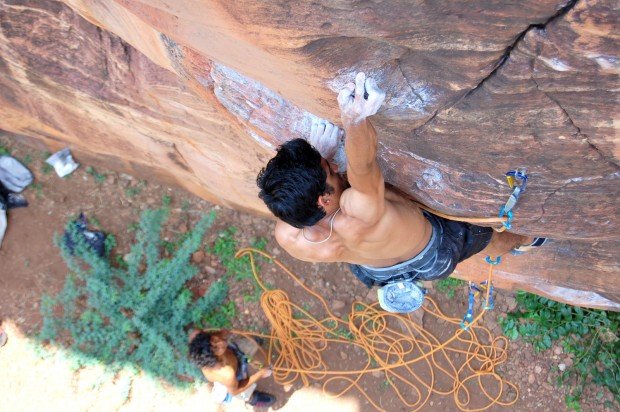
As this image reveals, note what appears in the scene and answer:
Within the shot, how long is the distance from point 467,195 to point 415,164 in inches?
11.2

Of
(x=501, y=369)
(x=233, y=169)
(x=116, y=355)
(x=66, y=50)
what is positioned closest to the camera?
(x=66, y=50)

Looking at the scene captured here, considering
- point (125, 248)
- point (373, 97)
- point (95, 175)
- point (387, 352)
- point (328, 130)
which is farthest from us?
point (95, 175)

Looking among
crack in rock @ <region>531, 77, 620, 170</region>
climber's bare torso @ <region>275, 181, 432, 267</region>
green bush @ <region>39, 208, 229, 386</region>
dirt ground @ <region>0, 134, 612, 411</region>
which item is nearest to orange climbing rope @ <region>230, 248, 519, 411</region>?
dirt ground @ <region>0, 134, 612, 411</region>

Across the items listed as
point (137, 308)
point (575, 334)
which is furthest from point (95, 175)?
point (575, 334)

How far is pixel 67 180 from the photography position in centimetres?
564

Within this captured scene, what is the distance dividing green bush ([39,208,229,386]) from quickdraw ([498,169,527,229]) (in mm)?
2968

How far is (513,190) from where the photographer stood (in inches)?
95.7

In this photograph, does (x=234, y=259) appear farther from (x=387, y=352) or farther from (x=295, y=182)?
(x=295, y=182)

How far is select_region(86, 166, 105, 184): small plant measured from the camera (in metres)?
5.61

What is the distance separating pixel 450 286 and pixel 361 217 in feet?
8.70

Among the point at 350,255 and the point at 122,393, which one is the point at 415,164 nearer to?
the point at 350,255

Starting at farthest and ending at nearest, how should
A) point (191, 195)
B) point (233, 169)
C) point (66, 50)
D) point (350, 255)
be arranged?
point (191, 195) < point (233, 169) < point (66, 50) < point (350, 255)

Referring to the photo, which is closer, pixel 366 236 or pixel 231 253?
pixel 366 236

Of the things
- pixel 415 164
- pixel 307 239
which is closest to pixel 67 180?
pixel 307 239
